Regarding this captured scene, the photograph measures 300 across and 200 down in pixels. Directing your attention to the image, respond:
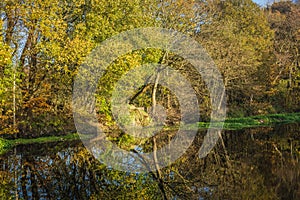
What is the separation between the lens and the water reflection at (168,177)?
7.86 meters

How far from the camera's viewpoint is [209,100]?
2980 centimetres

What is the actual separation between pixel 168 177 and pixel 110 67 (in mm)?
11905

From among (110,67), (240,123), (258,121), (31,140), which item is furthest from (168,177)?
(258,121)

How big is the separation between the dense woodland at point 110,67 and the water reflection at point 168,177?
5.97 metres

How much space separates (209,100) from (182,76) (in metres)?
4.47

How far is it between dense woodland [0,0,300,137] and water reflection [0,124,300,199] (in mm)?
5967

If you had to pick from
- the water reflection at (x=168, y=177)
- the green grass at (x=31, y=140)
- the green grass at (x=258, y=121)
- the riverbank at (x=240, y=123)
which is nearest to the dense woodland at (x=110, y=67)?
the green grass at (x=31, y=140)

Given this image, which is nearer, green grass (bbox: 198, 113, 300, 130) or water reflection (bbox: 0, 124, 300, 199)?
water reflection (bbox: 0, 124, 300, 199)

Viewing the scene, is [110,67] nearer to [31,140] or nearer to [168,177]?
[31,140]

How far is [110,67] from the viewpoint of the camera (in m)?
20.5

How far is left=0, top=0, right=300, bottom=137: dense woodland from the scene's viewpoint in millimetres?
18453

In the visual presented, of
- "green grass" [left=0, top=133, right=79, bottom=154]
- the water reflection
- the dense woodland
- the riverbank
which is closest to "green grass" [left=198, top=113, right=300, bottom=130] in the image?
the riverbank

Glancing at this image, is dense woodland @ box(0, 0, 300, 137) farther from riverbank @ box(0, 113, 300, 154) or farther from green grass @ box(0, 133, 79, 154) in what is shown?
riverbank @ box(0, 113, 300, 154)

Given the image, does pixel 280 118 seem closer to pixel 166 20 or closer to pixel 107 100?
pixel 166 20
